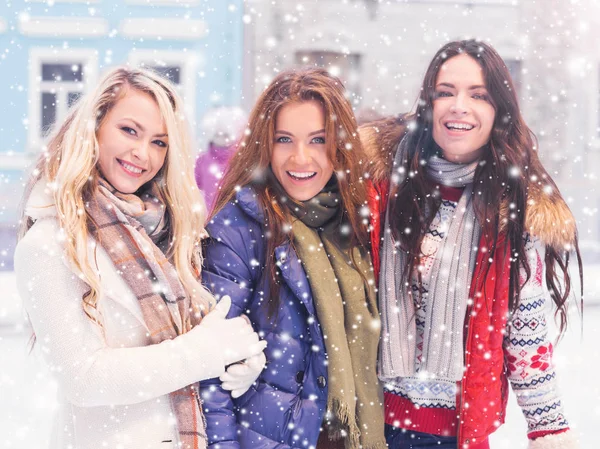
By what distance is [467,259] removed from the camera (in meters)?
2.08

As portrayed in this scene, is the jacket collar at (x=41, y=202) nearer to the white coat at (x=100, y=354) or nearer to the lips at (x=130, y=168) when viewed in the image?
the white coat at (x=100, y=354)

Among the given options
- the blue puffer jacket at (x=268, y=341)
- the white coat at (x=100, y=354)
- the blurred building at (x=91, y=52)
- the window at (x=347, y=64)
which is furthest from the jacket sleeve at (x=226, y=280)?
the window at (x=347, y=64)

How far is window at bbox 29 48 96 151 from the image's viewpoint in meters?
9.21

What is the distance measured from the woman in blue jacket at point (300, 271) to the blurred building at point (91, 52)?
750cm

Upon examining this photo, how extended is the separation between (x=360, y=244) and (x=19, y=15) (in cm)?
908

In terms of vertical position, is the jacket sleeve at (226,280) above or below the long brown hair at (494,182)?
below

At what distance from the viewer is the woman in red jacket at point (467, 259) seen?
204 cm

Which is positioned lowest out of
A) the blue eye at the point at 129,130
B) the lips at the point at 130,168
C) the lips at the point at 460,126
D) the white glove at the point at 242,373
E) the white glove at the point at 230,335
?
the white glove at the point at 242,373

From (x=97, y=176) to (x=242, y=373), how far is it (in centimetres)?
67

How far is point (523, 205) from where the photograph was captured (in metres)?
2.04

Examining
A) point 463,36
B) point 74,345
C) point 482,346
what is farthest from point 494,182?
point 463,36

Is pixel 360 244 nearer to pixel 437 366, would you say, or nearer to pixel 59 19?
pixel 437 366

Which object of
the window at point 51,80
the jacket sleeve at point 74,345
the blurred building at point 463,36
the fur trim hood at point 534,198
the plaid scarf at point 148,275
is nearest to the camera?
the jacket sleeve at point 74,345

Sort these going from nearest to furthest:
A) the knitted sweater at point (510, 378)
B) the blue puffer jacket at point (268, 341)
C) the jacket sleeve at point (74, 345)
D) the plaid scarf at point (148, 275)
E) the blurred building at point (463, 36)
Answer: the jacket sleeve at point (74, 345), the plaid scarf at point (148, 275), the blue puffer jacket at point (268, 341), the knitted sweater at point (510, 378), the blurred building at point (463, 36)
